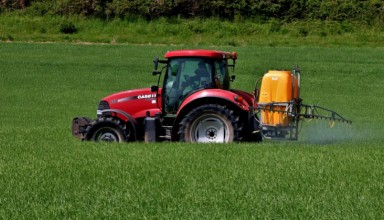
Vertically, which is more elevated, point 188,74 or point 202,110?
point 188,74

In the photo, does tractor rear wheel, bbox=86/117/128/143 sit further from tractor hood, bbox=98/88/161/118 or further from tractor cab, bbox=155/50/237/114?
tractor cab, bbox=155/50/237/114

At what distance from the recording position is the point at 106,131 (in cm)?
1490

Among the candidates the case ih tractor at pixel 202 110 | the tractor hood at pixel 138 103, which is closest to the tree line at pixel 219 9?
the tractor hood at pixel 138 103

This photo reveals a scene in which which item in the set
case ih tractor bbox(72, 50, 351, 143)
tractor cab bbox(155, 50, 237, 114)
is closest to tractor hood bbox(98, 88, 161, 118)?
case ih tractor bbox(72, 50, 351, 143)

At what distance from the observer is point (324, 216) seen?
812 cm

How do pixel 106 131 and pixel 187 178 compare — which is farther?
pixel 106 131

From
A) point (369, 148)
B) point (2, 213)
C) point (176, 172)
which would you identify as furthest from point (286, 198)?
point (369, 148)

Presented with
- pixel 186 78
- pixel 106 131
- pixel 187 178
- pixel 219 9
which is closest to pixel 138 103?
pixel 106 131

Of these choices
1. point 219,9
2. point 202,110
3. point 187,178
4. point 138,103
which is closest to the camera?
point 187,178

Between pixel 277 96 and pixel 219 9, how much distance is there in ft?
97.5

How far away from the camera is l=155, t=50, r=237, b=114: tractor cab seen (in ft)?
48.5

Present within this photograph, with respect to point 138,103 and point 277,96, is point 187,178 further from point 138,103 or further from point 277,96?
point 138,103

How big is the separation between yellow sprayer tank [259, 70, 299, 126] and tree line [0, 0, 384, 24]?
28618 mm

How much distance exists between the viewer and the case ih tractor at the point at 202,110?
46.9ft
